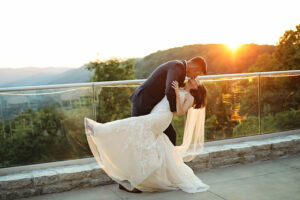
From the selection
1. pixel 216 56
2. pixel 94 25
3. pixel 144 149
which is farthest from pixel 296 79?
pixel 216 56

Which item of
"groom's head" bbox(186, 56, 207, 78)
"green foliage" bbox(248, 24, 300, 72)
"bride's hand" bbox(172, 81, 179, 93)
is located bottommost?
"bride's hand" bbox(172, 81, 179, 93)

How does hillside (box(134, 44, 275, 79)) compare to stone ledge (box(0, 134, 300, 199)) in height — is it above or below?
above

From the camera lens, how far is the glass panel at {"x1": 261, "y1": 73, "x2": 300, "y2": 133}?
19.6 ft

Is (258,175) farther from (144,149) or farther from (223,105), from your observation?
(144,149)

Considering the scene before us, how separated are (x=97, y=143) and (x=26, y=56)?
58.0 m

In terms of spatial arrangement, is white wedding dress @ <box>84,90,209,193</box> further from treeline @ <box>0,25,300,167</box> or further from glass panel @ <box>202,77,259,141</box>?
glass panel @ <box>202,77,259,141</box>

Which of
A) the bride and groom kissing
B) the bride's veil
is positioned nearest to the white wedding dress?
the bride and groom kissing

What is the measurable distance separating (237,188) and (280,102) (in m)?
2.79

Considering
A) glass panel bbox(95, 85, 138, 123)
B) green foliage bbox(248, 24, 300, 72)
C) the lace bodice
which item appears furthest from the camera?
green foliage bbox(248, 24, 300, 72)

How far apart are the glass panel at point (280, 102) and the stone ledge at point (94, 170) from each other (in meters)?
0.60

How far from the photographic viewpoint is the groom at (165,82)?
3.78 meters

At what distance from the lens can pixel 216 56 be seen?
46.2 m

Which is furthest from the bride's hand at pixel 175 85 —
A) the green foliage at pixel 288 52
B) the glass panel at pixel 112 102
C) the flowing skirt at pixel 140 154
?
the green foliage at pixel 288 52

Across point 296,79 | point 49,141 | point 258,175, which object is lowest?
point 258,175
